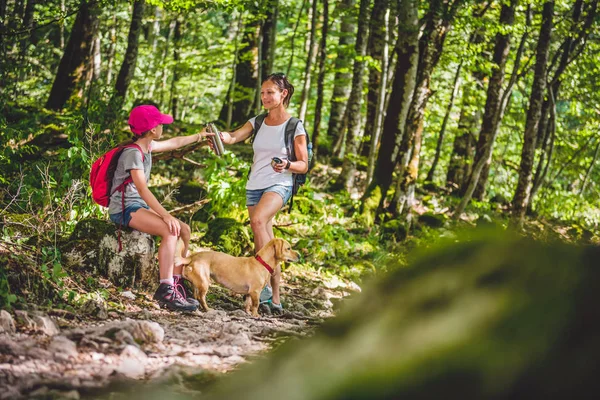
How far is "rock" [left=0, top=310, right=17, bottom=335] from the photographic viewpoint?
3.32 m

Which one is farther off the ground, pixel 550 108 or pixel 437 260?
pixel 550 108

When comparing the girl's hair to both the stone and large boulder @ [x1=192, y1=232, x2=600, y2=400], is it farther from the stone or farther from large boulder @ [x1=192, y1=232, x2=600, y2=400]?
large boulder @ [x1=192, y1=232, x2=600, y2=400]

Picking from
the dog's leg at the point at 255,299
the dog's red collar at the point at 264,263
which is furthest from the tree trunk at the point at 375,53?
the dog's leg at the point at 255,299

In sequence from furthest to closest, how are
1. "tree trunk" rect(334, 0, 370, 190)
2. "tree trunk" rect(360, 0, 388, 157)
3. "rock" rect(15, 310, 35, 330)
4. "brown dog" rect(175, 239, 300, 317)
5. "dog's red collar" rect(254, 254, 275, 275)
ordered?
"tree trunk" rect(334, 0, 370, 190), "tree trunk" rect(360, 0, 388, 157), "dog's red collar" rect(254, 254, 275, 275), "brown dog" rect(175, 239, 300, 317), "rock" rect(15, 310, 35, 330)

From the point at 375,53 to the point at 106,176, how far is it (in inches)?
523

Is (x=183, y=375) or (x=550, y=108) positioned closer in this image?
(x=183, y=375)

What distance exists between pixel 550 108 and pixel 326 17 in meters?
8.07

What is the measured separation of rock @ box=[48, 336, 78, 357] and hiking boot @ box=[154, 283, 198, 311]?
2.44 meters

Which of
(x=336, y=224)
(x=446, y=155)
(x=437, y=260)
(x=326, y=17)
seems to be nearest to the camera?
(x=437, y=260)

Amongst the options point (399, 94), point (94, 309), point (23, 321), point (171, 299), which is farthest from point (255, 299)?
point (399, 94)

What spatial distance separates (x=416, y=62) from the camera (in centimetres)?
1303

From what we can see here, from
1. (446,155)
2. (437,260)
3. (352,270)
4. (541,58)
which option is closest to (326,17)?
(541,58)

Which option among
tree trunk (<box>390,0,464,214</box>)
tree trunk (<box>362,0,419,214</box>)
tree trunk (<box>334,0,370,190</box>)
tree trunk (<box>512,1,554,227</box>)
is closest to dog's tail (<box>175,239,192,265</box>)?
tree trunk (<box>362,0,419,214</box>)

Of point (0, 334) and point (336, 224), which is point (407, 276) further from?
point (336, 224)
